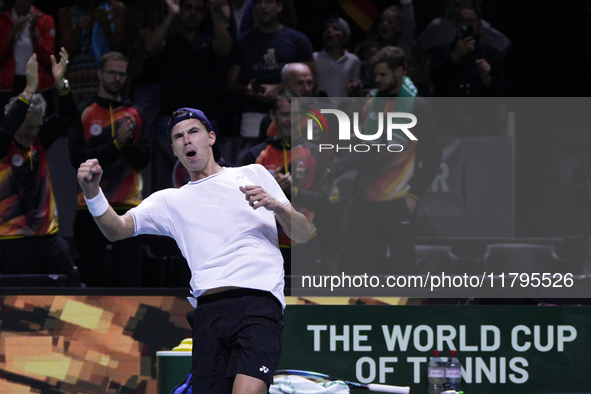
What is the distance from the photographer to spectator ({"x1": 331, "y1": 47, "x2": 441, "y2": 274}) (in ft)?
18.8

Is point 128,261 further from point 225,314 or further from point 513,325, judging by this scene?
point 513,325

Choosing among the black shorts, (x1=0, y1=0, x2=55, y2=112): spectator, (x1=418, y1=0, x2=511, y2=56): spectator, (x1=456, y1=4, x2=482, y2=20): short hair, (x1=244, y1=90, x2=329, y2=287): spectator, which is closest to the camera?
the black shorts

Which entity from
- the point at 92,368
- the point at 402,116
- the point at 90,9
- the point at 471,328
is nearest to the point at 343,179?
the point at 402,116

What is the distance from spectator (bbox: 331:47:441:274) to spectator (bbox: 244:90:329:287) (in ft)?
0.61

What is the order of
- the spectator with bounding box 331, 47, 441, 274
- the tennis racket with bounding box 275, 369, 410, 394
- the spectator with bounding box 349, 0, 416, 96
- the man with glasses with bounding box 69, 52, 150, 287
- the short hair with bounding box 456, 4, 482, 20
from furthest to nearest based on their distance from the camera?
1. the spectator with bounding box 349, 0, 416, 96
2. the short hair with bounding box 456, 4, 482, 20
3. the man with glasses with bounding box 69, 52, 150, 287
4. the spectator with bounding box 331, 47, 441, 274
5. the tennis racket with bounding box 275, 369, 410, 394

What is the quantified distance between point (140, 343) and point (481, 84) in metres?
3.62

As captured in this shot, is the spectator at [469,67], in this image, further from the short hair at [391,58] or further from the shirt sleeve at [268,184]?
the shirt sleeve at [268,184]

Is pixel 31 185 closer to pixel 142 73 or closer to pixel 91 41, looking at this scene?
pixel 142 73

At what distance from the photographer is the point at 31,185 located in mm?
5883

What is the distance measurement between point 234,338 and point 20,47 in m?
4.15

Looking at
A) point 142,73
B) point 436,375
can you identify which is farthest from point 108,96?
point 436,375

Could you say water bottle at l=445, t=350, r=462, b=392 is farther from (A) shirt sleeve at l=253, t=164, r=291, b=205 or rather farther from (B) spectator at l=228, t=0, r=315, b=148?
(B) spectator at l=228, t=0, r=315, b=148

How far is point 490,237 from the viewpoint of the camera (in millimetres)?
6457

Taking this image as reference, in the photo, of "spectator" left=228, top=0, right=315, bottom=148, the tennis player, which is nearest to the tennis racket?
the tennis player
